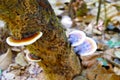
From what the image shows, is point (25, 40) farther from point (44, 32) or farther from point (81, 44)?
point (81, 44)

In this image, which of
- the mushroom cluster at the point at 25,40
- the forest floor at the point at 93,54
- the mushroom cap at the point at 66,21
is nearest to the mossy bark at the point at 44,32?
the mushroom cluster at the point at 25,40

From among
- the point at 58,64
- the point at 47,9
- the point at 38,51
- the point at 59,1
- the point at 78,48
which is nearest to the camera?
the point at 47,9

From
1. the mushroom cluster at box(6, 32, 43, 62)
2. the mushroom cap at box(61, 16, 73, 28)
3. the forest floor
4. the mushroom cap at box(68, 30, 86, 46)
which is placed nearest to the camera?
the mushroom cluster at box(6, 32, 43, 62)

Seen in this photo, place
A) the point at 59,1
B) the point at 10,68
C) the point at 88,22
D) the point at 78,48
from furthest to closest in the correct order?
1. the point at 59,1
2. the point at 88,22
3. the point at 10,68
4. the point at 78,48

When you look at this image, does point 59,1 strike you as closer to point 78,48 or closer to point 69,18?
point 69,18

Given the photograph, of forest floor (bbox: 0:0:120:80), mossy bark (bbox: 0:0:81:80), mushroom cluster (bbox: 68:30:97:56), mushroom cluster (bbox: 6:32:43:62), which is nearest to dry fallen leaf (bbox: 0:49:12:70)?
forest floor (bbox: 0:0:120:80)

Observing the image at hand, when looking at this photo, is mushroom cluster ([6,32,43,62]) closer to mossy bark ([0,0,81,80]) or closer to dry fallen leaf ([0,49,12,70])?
mossy bark ([0,0,81,80])

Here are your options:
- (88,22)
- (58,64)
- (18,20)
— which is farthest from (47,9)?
(88,22)
